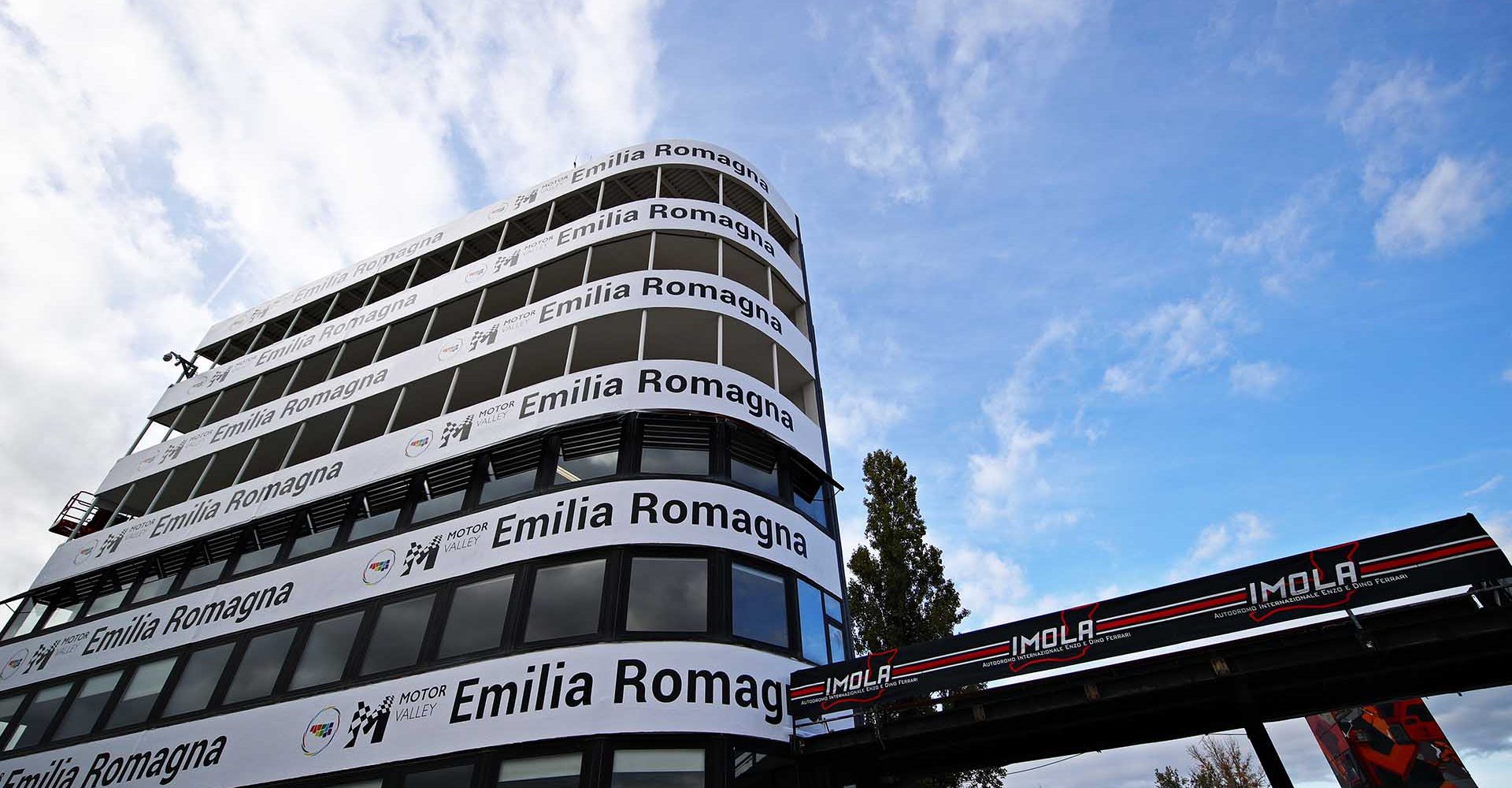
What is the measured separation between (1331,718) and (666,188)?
29114 millimetres

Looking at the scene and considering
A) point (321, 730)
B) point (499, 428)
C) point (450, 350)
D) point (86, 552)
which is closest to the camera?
point (321, 730)

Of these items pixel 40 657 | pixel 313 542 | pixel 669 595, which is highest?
pixel 313 542

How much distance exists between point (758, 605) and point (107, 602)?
22556mm

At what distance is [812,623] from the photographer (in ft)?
54.1

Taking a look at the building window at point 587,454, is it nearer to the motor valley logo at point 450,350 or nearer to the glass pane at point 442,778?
the glass pane at point 442,778

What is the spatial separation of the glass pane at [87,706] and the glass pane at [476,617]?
11659mm

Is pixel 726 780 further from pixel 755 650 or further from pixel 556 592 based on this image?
pixel 556 592

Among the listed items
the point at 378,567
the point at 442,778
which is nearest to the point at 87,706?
the point at 378,567

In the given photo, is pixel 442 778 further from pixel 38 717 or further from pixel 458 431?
pixel 38 717

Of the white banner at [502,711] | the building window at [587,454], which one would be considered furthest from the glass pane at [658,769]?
the building window at [587,454]

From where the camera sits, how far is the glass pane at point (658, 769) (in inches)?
503

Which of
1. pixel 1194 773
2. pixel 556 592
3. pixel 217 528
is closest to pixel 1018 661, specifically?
pixel 556 592

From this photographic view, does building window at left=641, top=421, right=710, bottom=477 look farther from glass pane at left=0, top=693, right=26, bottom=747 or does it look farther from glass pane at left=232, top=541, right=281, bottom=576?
glass pane at left=0, top=693, right=26, bottom=747

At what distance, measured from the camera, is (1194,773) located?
5488 centimetres
